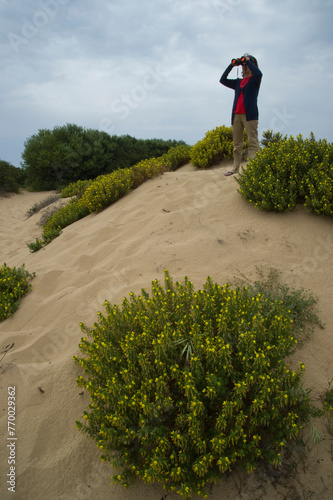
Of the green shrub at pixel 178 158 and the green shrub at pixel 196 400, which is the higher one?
the green shrub at pixel 178 158

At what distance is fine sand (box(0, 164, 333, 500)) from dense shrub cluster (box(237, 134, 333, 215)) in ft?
0.62

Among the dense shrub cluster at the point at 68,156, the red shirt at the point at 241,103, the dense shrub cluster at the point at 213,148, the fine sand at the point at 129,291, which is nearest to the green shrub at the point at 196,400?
the fine sand at the point at 129,291

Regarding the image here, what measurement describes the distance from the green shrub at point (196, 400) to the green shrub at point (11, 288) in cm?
197

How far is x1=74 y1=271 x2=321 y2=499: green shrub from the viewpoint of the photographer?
173 cm

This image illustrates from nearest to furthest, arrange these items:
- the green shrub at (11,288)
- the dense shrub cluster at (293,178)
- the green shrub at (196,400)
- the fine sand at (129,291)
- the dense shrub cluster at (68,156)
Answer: the green shrub at (196,400), the fine sand at (129,291), the green shrub at (11,288), the dense shrub cluster at (293,178), the dense shrub cluster at (68,156)

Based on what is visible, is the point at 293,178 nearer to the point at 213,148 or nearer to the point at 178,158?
the point at 213,148

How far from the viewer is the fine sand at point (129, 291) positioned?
195 centimetres

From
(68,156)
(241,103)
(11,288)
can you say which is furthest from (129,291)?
(68,156)

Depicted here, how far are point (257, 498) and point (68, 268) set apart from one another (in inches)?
137

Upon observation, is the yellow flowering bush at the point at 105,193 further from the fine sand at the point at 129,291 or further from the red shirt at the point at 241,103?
the red shirt at the point at 241,103

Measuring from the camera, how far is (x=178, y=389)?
2016 mm

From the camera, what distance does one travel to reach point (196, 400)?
1.74m

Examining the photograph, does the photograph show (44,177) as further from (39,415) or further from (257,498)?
(257,498)

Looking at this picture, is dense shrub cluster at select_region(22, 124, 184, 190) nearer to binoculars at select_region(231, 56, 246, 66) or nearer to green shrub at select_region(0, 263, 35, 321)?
binoculars at select_region(231, 56, 246, 66)
